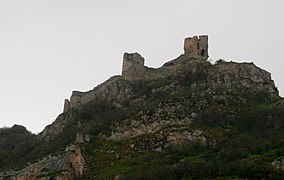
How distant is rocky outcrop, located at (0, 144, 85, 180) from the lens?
255ft

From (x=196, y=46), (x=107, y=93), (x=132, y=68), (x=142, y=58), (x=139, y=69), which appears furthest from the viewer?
(x=196, y=46)

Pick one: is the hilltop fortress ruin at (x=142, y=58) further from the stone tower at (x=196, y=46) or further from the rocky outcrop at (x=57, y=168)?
the rocky outcrop at (x=57, y=168)

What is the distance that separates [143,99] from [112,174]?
1169 inches

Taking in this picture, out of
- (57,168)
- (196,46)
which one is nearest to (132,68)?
(196,46)

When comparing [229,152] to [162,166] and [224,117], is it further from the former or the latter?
[224,117]

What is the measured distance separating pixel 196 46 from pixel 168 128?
34.1 meters

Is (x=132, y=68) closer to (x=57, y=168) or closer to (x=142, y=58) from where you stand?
(x=142, y=58)

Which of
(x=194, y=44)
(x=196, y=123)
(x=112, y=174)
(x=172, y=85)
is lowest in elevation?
(x=112, y=174)

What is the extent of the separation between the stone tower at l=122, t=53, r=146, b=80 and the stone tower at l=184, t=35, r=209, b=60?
30.8 feet

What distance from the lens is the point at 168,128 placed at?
86750 millimetres

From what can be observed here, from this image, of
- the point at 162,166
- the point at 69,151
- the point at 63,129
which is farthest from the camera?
the point at 63,129

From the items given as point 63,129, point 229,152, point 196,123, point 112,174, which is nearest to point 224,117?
point 196,123

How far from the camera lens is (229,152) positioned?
7575cm

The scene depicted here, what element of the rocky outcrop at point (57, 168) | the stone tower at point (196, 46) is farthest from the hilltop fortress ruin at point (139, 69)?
the rocky outcrop at point (57, 168)
